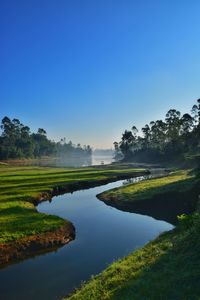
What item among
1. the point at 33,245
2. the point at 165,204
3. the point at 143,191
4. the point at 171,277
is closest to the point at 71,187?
the point at 143,191

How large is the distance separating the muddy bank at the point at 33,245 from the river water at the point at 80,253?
864 millimetres

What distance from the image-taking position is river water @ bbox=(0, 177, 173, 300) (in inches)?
879

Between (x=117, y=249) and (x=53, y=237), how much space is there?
6.42 m

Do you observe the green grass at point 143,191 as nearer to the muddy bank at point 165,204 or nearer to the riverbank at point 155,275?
the muddy bank at point 165,204

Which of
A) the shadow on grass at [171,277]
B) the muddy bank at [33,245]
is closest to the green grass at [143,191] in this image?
the muddy bank at [33,245]

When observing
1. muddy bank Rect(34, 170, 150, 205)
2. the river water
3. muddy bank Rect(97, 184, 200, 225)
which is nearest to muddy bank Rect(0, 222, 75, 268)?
the river water

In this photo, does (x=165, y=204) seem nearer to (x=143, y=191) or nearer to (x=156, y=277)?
(x=143, y=191)

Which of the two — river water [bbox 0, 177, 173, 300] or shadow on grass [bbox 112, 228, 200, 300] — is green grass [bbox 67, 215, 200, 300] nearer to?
shadow on grass [bbox 112, 228, 200, 300]

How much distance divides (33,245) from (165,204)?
2378cm

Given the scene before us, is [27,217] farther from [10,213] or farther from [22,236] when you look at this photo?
[22,236]

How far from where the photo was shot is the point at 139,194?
173 ft

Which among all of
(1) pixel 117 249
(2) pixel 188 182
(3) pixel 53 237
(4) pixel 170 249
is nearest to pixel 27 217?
(3) pixel 53 237

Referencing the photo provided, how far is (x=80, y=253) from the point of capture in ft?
94.7

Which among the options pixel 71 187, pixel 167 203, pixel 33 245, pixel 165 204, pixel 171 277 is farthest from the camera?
pixel 71 187
